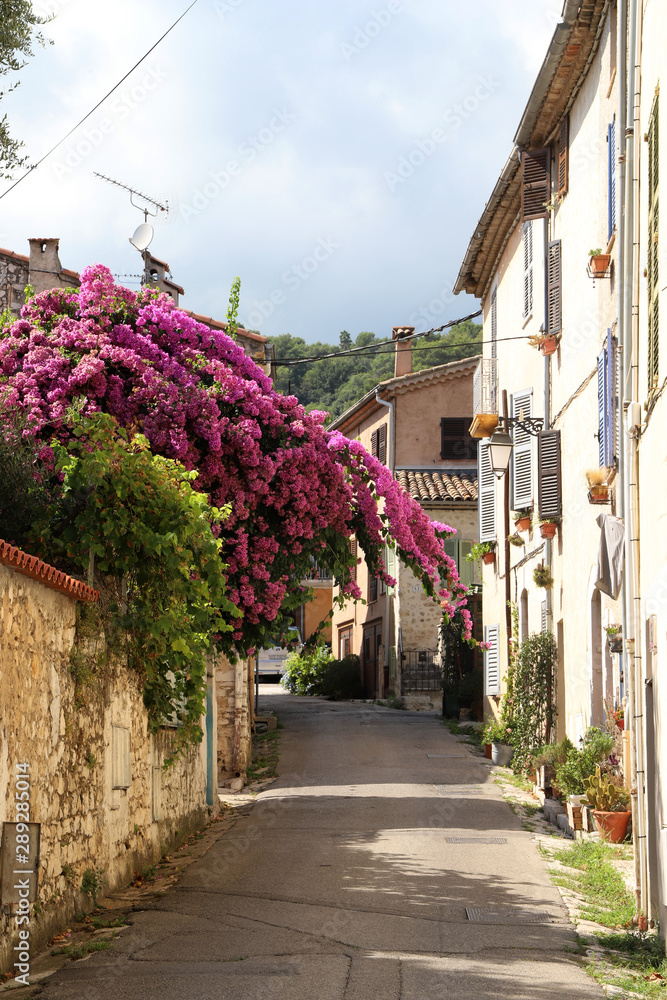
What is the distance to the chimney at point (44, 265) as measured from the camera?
74.3 feet

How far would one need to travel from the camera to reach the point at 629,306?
9562 mm

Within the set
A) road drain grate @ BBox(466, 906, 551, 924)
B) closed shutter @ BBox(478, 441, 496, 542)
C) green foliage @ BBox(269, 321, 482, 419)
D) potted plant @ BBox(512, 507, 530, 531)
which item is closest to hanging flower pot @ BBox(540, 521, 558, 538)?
potted plant @ BBox(512, 507, 530, 531)

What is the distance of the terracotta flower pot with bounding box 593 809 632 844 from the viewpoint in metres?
11.6

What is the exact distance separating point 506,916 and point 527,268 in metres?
12.8

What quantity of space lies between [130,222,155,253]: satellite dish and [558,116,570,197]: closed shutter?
721 cm

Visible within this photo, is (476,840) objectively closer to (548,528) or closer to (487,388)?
(548,528)

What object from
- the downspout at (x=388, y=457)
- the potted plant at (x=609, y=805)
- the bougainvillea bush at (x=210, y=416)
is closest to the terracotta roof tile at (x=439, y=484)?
the downspout at (x=388, y=457)

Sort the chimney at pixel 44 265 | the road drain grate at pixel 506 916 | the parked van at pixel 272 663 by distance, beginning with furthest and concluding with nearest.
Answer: the parked van at pixel 272 663, the chimney at pixel 44 265, the road drain grate at pixel 506 916

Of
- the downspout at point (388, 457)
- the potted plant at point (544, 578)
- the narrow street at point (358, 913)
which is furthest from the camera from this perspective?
the downspout at point (388, 457)

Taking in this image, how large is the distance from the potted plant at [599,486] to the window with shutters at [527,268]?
22.6ft

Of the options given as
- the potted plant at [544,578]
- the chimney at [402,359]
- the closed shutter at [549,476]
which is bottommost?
the potted plant at [544,578]

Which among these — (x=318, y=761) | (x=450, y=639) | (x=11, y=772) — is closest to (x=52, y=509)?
(x=11, y=772)

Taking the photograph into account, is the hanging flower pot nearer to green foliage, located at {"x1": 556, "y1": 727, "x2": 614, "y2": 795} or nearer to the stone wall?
green foliage, located at {"x1": 556, "y1": 727, "x2": 614, "y2": 795}

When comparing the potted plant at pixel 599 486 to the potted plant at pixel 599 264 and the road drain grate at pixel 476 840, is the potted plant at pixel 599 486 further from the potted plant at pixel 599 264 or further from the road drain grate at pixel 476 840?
the road drain grate at pixel 476 840
